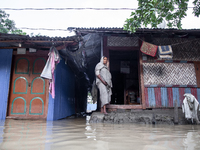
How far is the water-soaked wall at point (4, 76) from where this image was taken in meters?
5.54

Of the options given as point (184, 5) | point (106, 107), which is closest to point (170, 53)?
point (184, 5)

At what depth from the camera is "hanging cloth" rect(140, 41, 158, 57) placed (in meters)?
5.87

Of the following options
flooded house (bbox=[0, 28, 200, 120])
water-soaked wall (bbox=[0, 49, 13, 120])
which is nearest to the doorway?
flooded house (bbox=[0, 28, 200, 120])

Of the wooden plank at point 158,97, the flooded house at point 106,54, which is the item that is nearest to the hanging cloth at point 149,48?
the flooded house at point 106,54

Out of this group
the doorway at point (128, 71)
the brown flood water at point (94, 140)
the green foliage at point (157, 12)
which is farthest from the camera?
the doorway at point (128, 71)

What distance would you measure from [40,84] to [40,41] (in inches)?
67.1

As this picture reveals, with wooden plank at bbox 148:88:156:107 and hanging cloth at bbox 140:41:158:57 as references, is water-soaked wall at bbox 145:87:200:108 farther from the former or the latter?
hanging cloth at bbox 140:41:158:57

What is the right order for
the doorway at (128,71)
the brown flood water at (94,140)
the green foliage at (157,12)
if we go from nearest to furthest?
the brown flood water at (94,140)
the green foliage at (157,12)
the doorway at (128,71)

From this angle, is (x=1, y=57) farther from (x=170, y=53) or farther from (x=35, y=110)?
(x=170, y=53)

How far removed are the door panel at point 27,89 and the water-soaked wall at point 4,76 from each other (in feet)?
0.64

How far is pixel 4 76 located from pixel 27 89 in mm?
965

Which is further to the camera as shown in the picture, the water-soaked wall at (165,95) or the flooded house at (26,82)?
the water-soaked wall at (165,95)

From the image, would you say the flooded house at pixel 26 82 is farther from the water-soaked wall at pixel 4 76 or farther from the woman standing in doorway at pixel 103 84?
the woman standing in doorway at pixel 103 84

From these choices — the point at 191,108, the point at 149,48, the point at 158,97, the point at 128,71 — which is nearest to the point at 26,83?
the point at 149,48
